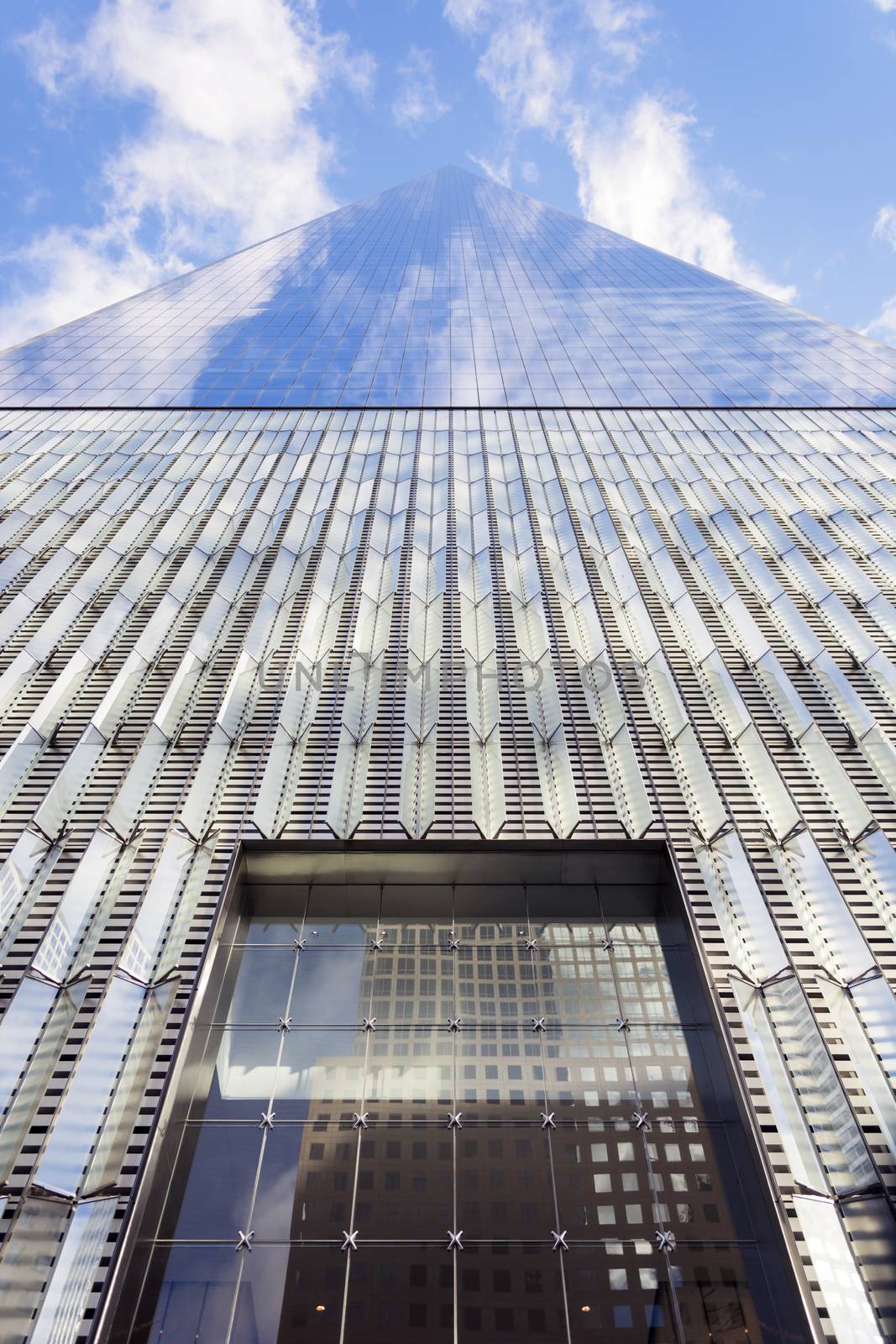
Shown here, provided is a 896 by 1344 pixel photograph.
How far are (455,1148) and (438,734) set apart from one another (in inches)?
206

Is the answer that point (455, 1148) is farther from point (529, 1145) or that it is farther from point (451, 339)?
point (451, 339)

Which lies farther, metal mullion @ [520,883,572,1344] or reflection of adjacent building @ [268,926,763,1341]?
reflection of adjacent building @ [268,926,763,1341]

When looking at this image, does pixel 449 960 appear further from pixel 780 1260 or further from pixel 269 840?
pixel 780 1260

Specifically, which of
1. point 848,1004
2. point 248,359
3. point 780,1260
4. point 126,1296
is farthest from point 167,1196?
point 248,359

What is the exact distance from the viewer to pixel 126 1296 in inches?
234

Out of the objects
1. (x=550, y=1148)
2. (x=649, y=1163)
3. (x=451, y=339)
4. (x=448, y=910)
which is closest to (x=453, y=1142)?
(x=550, y=1148)

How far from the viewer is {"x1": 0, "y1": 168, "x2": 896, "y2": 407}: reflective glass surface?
26.5 meters

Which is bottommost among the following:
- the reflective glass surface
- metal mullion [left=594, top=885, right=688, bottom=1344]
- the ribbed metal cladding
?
metal mullion [left=594, top=885, right=688, bottom=1344]

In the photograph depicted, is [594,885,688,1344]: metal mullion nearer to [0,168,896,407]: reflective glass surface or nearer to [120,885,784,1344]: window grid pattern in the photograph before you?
[120,885,784,1344]: window grid pattern

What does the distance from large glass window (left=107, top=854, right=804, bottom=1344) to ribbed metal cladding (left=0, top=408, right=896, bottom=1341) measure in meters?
0.53

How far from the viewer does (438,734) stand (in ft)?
36.1

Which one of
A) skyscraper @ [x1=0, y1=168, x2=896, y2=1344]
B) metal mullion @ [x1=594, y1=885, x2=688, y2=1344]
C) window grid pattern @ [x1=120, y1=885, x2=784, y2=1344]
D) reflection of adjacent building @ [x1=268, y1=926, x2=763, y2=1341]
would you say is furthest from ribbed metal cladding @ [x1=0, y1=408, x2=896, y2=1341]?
metal mullion @ [x1=594, y1=885, x2=688, y2=1344]

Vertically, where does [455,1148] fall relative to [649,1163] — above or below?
above

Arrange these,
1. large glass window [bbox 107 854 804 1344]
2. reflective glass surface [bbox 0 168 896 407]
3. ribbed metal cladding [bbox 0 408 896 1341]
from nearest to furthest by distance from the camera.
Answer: large glass window [bbox 107 854 804 1344] < ribbed metal cladding [bbox 0 408 896 1341] < reflective glass surface [bbox 0 168 896 407]
